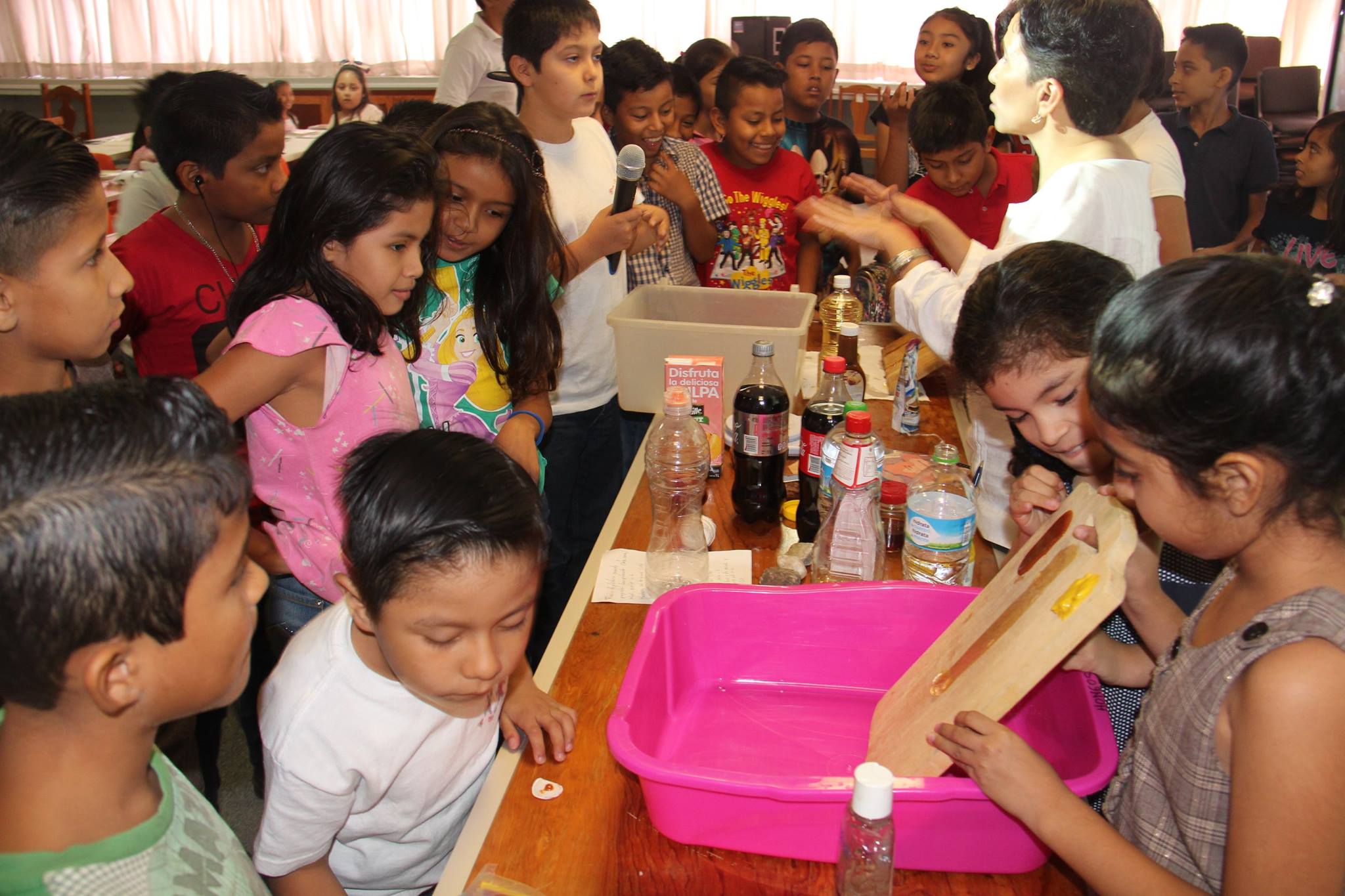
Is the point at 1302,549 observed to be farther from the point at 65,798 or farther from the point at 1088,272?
the point at 65,798

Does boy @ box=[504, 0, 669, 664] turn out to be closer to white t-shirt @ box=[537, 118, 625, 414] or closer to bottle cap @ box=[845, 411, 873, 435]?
white t-shirt @ box=[537, 118, 625, 414]

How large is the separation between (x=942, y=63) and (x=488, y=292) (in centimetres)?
268

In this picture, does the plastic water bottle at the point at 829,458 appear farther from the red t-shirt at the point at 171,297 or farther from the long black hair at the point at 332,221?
the red t-shirt at the point at 171,297

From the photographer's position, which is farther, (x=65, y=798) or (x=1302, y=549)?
(x=1302, y=549)

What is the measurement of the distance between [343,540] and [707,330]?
118cm

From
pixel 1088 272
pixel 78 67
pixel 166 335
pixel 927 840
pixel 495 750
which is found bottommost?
pixel 495 750

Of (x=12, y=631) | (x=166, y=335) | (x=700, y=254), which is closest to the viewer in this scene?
(x=12, y=631)

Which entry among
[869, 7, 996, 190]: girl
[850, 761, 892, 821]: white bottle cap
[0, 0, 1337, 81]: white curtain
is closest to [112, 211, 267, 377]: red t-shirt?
[850, 761, 892, 821]: white bottle cap

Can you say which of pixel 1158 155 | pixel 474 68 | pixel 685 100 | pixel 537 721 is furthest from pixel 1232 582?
pixel 474 68

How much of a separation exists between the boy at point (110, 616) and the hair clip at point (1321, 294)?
0.90m

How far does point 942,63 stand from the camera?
12.1 feet

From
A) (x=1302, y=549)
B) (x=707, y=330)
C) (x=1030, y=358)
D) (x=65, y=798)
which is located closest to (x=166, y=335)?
(x=707, y=330)

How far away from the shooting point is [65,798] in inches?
28.1

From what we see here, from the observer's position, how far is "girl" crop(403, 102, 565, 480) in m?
1.68
